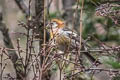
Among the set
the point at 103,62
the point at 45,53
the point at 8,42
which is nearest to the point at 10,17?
the point at 8,42

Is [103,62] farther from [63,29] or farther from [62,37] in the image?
[63,29]

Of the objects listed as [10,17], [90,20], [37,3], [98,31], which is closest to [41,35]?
[37,3]

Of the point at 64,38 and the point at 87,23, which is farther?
the point at 87,23

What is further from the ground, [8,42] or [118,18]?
[118,18]

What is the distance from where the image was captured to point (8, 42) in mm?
5168

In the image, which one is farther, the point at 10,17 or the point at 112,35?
the point at 10,17

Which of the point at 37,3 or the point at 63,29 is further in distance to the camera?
the point at 63,29

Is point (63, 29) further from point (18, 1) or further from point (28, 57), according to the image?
point (28, 57)

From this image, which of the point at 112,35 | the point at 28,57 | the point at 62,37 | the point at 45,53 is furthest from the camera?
the point at 112,35

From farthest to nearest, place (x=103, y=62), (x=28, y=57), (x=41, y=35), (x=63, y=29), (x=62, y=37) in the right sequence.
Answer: (x=63, y=29) < (x=62, y=37) < (x=41, y=35) < (x=103, y=62) < (x=28, y=57)

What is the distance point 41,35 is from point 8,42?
0.57 metres

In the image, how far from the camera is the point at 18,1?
18.4 feet

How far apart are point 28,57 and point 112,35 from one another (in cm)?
407

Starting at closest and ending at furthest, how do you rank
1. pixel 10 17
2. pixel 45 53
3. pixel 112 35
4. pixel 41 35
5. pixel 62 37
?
pixel 45 53
pixel 41 35
pixel 62 37
pixel 112 35
pixel 10 17
